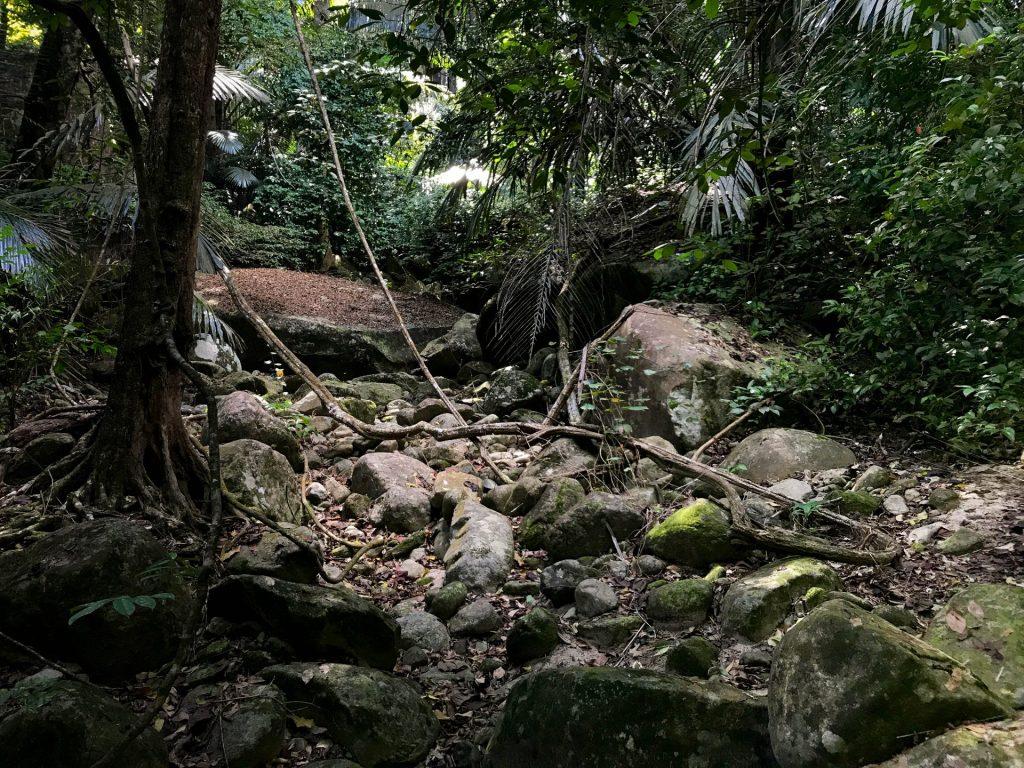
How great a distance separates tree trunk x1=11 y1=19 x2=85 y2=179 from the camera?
199 inches

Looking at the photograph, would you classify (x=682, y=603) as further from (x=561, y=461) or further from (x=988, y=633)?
(x=561, y=461)

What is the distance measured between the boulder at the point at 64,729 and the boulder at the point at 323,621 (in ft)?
2.03

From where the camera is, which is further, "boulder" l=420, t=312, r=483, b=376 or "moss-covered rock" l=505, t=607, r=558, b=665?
"boulder" l=420, t=312, r=483, b=376

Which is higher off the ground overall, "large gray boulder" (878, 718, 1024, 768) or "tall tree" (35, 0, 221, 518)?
"tall tree" (35, 0, 221, 518)

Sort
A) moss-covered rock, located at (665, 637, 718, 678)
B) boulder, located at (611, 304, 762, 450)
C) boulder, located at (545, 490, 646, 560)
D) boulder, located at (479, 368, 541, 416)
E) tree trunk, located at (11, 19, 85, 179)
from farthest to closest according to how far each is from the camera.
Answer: boulder, located at (479, 368, 541, 416)
tree trunk, located at (11, 19, 85, 179)
boulder, located at (611, 304, 762, 450)
boulder, located at (545, 490, 646, 560)
moss-covered rock, located at (665, 637, 718, 678)

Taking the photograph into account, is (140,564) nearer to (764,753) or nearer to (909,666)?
(764,753)

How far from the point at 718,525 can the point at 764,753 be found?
4.68ft

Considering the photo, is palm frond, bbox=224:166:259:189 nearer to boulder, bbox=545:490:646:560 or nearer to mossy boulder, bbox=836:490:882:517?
boulder, bbox=545:490:646:560

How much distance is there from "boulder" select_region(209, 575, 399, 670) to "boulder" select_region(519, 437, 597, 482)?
175 centimetres

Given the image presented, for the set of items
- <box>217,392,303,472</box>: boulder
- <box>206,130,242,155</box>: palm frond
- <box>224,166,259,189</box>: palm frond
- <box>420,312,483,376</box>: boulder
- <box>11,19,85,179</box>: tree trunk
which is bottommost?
<box>217,392,303,472</box>: boulder

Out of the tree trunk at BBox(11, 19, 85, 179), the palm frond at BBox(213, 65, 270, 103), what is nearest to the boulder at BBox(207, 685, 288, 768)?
the tree trunk at BBox(11, 19, 85, 179)

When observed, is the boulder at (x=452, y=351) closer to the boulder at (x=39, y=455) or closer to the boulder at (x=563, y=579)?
the boulder at (x=39, y=455)

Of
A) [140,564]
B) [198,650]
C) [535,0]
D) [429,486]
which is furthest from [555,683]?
[429,486]

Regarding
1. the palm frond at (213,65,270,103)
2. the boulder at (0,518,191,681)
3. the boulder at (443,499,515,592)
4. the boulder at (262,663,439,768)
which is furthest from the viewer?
the palm frond at (213,65,270,103)
